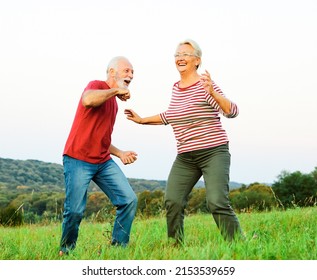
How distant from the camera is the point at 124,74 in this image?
6027 millimetres

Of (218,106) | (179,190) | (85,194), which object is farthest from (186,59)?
(85,194)

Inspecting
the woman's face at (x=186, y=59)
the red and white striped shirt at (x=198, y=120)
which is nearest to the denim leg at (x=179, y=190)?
the red and white striped shirt at (x=198, y=120)

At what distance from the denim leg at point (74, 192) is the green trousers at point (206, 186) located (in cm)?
95

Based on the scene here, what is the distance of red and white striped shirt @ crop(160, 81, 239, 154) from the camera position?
19.0 feet

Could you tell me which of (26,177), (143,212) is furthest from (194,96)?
(26,177)

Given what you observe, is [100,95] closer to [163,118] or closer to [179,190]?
[163,118]

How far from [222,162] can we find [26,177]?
153ft

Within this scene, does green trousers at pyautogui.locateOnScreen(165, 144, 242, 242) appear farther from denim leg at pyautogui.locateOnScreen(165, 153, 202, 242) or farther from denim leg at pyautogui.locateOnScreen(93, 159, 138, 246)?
denim leg at pyautogui.locateOnScreen(93, 159, 138, 246)

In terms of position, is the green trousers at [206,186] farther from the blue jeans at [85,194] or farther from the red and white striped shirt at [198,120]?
the blue jeans at [85,194]

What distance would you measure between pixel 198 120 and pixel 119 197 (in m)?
1.26

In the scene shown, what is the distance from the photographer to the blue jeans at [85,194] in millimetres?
5844
